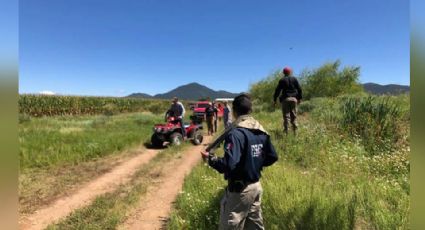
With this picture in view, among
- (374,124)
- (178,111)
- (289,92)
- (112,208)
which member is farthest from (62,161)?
(374,124)

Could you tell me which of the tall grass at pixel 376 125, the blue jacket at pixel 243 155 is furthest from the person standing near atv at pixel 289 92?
the blue jacket at pixel 243 155

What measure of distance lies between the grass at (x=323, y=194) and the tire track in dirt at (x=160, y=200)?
547 mm

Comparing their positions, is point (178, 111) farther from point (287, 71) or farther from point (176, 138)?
point (287, 71)

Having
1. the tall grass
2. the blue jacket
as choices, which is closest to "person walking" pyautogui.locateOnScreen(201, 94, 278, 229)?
the blue jacket

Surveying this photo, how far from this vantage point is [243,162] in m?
3.59

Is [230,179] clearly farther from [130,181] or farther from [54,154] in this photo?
[54,154]

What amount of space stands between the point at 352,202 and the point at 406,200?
70cm

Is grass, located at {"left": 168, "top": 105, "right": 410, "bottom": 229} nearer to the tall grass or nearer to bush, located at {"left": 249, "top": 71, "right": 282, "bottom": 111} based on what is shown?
the tall grass

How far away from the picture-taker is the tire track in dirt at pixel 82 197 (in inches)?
248

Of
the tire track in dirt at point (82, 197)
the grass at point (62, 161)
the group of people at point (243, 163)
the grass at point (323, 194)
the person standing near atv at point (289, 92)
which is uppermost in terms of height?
the person standing near atv at point (289, 92)

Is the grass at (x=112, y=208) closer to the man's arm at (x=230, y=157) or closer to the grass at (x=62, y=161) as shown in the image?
the grass at (x=62, y=161)

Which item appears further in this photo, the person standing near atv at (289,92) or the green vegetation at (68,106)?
the green vegetation at (68,106)

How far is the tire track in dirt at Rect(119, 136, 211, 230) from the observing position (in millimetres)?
6219

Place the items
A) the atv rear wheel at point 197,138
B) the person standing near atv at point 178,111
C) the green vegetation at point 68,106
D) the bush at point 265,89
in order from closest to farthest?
1. the person standing near atv at point 178,111
2. the atv rear wheel at point 197,138
3. the green vegetation at point 68,106
4. the bush at point 265,89
